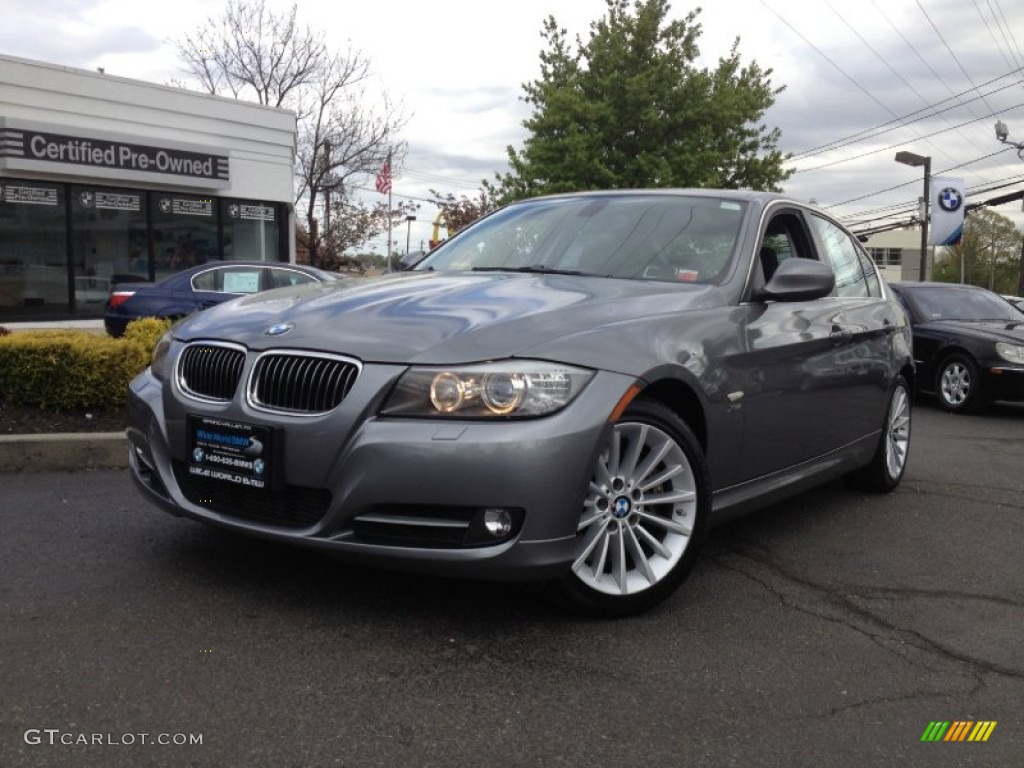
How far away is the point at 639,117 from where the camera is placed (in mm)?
21047

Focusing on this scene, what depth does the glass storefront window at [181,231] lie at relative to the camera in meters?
20.1

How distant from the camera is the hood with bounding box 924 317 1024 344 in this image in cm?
1003

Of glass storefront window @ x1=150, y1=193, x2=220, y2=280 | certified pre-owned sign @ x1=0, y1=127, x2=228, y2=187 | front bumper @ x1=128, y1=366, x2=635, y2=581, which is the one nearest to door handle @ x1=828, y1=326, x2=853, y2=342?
front bumper @ x1=128, y1=366, x2=635, y2=581

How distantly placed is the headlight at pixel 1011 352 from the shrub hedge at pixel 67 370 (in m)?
8.10

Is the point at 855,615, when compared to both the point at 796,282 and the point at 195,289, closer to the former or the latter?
the point at 796,282

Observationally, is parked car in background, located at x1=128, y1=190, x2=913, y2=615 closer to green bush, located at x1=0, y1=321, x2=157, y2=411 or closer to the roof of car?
the roof of car

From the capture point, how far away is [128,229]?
1952cm

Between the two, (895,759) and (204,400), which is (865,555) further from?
(204,400)

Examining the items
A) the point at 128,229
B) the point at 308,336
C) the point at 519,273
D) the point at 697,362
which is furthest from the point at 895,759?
the point at 128,229

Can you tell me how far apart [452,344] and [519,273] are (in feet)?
3.94

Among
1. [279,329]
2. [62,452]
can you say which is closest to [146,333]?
[62,452]

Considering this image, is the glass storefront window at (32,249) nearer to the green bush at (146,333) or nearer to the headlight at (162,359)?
the green bush at (146,333)

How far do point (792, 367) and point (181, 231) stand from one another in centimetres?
1845

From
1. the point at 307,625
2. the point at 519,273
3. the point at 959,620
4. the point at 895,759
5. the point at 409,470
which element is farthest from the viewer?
the point at 519,273
